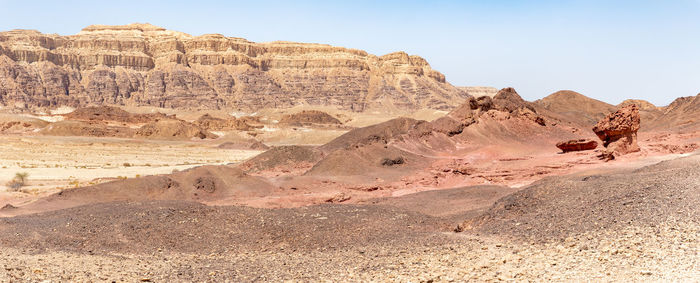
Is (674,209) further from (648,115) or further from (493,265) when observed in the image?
(648,115)

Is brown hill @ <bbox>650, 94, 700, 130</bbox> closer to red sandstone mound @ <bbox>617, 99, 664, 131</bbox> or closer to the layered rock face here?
red sandstone mound @ <bbox>617, 99, 664, 131</bbox>

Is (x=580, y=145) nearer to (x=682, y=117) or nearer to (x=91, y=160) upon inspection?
(x=682, y=117)

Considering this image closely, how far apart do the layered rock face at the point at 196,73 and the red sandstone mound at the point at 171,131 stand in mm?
58317

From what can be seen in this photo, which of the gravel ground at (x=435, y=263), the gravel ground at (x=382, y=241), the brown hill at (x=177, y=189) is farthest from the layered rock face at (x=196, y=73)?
the gravel ground at (x=435, y=263)

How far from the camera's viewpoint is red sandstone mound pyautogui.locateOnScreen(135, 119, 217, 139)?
263 feet

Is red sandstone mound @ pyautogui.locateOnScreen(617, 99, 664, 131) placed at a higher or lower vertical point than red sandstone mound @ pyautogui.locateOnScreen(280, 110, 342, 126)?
higher

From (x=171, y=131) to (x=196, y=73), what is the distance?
70.8 meters

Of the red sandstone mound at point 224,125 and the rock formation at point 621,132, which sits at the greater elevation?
the rock formation at point 621,132

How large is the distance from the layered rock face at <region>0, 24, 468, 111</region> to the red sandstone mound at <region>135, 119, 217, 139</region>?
58.3 metres

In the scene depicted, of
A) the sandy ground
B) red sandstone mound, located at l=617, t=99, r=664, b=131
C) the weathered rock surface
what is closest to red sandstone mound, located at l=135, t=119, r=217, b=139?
the sandy ground

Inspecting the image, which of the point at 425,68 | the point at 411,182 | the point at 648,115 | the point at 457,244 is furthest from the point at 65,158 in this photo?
the point at 425,68

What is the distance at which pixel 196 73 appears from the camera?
487 feet

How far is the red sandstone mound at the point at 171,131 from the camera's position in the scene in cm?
8006

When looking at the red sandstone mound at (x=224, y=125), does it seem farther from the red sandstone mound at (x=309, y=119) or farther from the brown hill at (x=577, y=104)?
the brown hill at (x=577, y=104)
